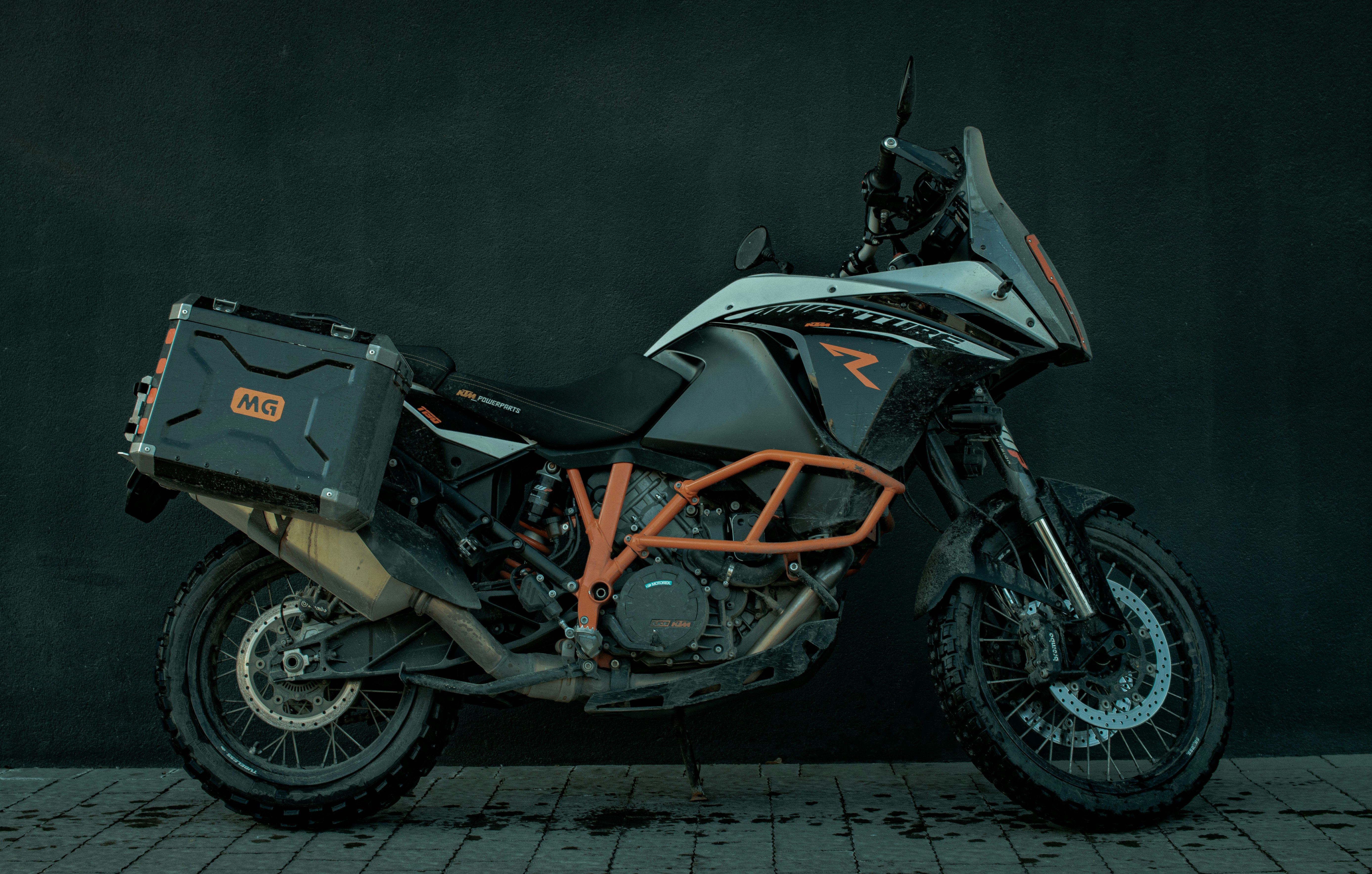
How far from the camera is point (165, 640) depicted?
3.33 meters

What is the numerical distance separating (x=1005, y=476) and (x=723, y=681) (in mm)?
1083

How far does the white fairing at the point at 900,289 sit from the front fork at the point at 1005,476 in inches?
11.2

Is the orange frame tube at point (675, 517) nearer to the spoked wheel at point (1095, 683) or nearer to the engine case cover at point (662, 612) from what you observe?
the engine case cover at point (662, 612)

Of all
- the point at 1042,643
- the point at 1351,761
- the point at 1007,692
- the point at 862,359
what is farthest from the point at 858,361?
the point at 1351,761

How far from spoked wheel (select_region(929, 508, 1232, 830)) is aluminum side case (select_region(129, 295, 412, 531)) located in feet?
5.90

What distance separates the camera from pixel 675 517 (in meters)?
3.26

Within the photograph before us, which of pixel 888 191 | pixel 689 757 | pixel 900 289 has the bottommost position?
pixel 689 757

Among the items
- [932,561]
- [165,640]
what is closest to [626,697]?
[932,561]

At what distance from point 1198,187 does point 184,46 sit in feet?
13.2

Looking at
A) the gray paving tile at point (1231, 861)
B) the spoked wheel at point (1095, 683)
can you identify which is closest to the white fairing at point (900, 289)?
the spoked wheel at point (1095, 683)

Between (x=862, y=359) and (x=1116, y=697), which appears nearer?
(x=862, y=359)

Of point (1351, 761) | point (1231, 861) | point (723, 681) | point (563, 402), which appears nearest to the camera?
point (1231, 861)

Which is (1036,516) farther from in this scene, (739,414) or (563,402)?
(563,402)

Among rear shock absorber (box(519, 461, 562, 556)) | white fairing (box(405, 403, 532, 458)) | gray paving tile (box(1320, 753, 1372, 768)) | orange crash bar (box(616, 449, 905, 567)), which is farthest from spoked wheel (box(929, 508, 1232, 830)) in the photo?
white fairing (box(405, 403, 532, 458))
